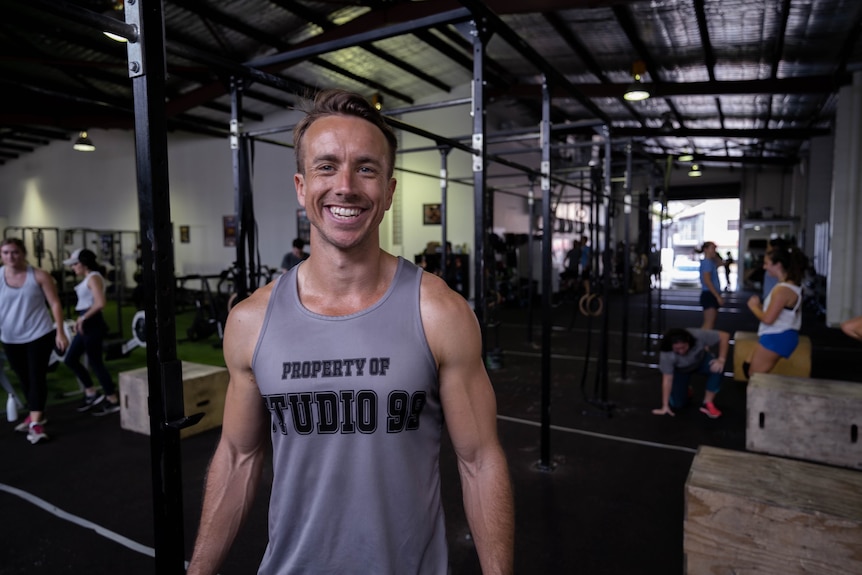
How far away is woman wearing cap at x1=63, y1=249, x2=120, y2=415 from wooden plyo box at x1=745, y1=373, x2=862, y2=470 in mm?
4669

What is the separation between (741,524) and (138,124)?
2.18 metres

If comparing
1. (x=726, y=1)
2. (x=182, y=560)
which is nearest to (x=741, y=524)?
(x=182, y=560)

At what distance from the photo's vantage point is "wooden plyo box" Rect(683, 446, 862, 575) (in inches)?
69.0

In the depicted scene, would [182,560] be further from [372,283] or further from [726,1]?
[726,1]

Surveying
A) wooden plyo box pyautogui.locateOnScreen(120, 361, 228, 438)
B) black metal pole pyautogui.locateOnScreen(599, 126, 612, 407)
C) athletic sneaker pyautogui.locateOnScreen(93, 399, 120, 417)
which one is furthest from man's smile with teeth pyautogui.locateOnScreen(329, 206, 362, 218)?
athletic sneaker pyautogui.locateOnScreen(93, 399, 120, 417)

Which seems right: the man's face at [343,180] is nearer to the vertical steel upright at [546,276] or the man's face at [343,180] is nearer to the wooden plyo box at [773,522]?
the wooden plyo box at [773,522]

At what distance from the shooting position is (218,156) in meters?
12.3

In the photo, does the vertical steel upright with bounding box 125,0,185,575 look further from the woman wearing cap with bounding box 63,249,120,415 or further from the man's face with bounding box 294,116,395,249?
the woman wearing cap with bounding box 63,249,120,415

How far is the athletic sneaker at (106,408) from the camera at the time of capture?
425 centimetres

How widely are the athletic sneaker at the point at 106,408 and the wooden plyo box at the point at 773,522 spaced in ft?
13.7

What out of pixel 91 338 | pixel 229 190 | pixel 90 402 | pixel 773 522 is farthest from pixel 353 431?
pixel 229 190

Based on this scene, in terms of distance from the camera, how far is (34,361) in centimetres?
360

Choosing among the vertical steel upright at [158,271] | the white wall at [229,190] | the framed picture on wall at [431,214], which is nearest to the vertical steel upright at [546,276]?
the vertical steel upright at [158,271]

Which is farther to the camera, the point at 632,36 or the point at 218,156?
the point at 218,156
